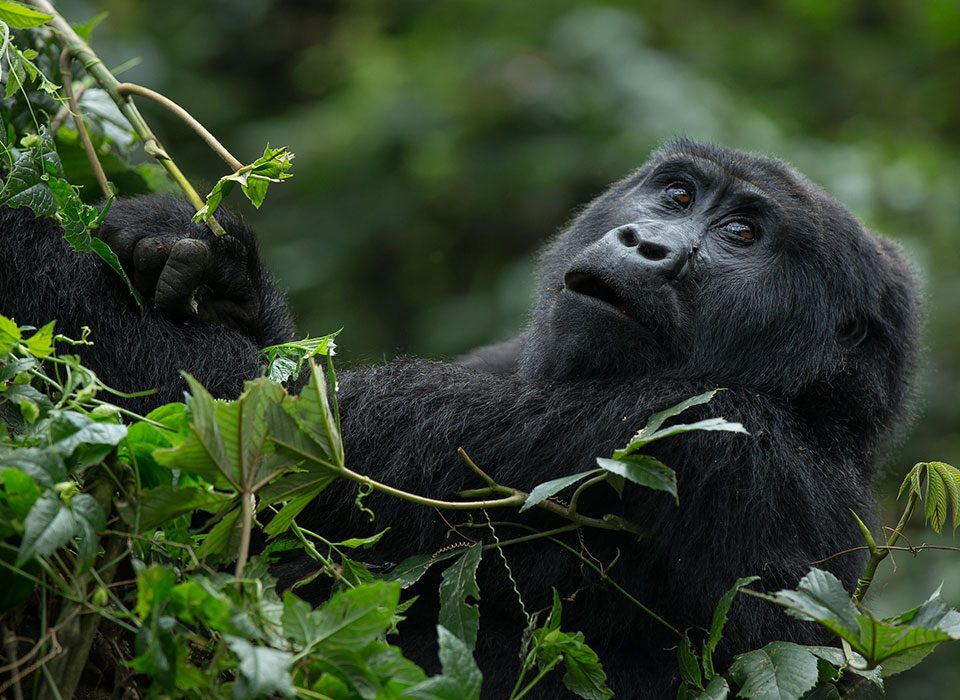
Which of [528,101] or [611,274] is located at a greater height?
[611,274]

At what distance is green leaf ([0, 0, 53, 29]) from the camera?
105 inches

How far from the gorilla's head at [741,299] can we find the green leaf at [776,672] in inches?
33.4

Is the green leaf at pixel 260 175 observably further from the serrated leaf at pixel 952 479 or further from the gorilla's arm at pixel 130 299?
the serrated leaf at pixel 952 479

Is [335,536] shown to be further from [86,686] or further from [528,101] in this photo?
[528,101]

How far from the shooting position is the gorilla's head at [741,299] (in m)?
3.29

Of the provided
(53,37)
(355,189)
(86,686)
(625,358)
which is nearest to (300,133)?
(355,189)

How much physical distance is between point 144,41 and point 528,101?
10.2 ft

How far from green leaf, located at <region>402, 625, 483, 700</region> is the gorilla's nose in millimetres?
1526

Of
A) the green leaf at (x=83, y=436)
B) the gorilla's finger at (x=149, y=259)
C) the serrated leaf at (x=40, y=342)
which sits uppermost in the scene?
the serrated leaf at (x=40, y=342)

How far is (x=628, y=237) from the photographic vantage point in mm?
3355

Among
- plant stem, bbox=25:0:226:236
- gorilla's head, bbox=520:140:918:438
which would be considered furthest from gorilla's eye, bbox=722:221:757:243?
plant stem, bbox=25:0:226:236

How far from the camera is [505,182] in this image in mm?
8273

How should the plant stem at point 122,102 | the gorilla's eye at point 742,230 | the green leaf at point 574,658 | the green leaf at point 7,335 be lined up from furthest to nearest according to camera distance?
1. the gorilla's eye at point 742,230
2. the plant stem at point 122,102
3. the green leaf at point 574,658
4. the green leaf at point 7,335

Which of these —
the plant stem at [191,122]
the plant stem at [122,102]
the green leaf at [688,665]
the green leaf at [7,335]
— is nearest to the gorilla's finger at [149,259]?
the plant stem at [122,102]
